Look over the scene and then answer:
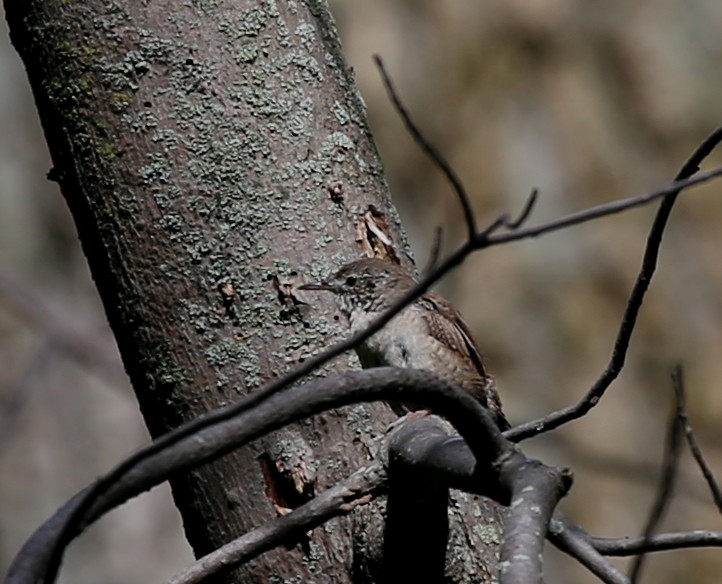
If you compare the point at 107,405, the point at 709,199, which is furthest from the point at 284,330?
the point at 709,199

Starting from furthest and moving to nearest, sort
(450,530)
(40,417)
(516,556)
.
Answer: (40,417), (450,530), (516,556)

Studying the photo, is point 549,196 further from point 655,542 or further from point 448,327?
point 655,542

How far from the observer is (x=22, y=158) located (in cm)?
762

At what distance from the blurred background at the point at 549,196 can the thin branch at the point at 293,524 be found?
17.7 ft

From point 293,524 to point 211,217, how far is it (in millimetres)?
585

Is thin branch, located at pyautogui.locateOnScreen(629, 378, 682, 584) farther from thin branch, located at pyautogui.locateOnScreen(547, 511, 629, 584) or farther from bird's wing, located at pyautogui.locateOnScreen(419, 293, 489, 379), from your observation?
bird's wing, located at pyautogui.locateOnScreen(419, 293, 489, 379)

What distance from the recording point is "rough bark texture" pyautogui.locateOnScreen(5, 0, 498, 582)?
229 cm

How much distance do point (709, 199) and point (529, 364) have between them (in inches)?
56.7

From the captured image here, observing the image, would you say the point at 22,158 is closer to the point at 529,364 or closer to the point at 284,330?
the point at 529,364

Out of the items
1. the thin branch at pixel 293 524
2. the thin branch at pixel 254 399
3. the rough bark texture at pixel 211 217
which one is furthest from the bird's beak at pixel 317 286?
the thin branch at pixel 254 399

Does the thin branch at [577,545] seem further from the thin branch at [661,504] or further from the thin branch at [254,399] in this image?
the thin branch at [254,399]

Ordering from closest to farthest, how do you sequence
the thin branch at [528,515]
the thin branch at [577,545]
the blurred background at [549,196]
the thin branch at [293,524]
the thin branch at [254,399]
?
the thin branch at [254,399], the thin branch at [528,515], the thin branch at [577,545], the thin branch at [293,524], the blurred background at [549,196]

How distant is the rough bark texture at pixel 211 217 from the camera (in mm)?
2293

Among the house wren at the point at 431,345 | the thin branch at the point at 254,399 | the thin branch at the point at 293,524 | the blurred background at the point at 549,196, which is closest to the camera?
the thin branch at the point at 254,399
